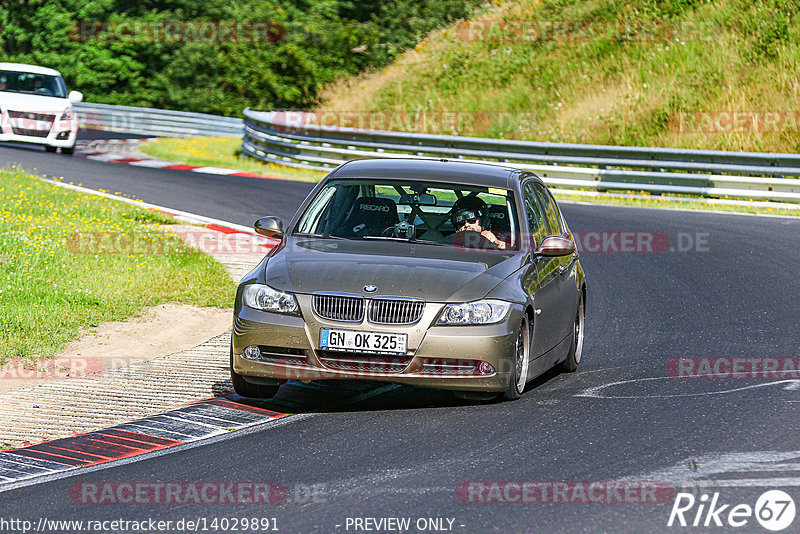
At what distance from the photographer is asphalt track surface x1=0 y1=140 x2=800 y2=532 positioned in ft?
18.1

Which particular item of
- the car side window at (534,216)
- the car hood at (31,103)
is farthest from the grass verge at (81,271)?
the car hood at (31,103)

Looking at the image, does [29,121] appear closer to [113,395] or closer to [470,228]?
[113,395]

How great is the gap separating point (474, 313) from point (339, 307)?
2.80 feet

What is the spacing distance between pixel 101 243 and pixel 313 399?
23.2ft

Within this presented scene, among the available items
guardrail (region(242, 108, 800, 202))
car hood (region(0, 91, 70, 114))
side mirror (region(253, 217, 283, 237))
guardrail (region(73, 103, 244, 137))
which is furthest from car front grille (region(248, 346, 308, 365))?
guardrail (region(73, 103, 244, 137))

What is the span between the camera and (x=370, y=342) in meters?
7.44

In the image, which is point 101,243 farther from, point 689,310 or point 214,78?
point 214,78

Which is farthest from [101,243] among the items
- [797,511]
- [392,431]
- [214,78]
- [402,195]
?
[214,78]

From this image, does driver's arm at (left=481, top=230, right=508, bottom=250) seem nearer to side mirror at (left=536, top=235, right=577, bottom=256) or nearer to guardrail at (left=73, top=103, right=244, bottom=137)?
side mirror at (left=536, top=235, right=577, bottom=256)

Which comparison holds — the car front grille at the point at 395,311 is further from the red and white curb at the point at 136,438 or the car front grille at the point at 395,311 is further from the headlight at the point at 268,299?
the red and white curb at the point at 136,438

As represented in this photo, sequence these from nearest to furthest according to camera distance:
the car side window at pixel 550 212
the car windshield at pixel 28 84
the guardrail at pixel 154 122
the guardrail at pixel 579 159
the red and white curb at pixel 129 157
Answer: the car side window at pixel 550 212, the guardrail at pixel 579 159, the red and white curb at pixel 129 157, the car windshield at pixel 28 84, the guardrail at pixel 154 122

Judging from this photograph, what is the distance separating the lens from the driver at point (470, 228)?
863 cm

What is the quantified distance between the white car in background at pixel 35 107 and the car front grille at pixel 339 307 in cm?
2064

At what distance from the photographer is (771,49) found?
31.5 metres
